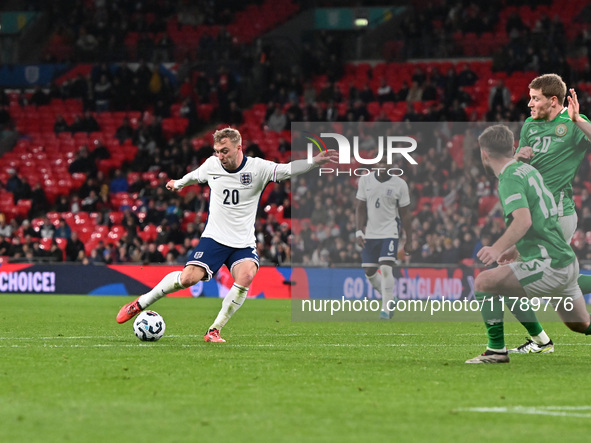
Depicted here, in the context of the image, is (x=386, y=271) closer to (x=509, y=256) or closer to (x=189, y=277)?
(x=189, y=277)

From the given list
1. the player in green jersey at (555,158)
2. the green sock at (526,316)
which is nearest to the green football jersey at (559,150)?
the player in green jersey at (555,158)

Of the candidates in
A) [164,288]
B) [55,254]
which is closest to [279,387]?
[164,288]

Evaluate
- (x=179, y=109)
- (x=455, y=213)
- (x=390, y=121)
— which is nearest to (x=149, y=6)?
(x=179, y=109)

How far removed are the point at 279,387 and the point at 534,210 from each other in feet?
9.16

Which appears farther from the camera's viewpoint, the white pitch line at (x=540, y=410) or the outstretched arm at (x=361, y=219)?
the outstretched arm at (x=361, y=219)

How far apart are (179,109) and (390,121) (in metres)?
8.29

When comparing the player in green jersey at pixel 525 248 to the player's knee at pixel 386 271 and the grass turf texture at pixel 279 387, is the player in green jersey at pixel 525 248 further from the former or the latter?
the player's knee at pixel 386 271

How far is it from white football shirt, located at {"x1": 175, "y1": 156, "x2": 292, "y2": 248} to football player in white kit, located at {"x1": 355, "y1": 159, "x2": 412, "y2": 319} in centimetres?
491

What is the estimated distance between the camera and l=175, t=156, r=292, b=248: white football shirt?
11.4 m

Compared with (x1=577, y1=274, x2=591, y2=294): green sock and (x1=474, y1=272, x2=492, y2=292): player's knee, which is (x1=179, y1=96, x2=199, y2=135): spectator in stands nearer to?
(x1=577, y1=274, x2=591, y2=294): green sock

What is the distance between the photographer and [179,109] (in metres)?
34.1

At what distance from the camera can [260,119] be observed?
33.0 meters

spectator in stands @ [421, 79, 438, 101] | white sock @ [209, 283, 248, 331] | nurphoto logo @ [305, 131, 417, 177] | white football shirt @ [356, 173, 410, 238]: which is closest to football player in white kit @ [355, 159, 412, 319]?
white football shirt @ [356, 173, 410, 238]

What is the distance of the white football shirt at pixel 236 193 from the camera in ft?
37.5
